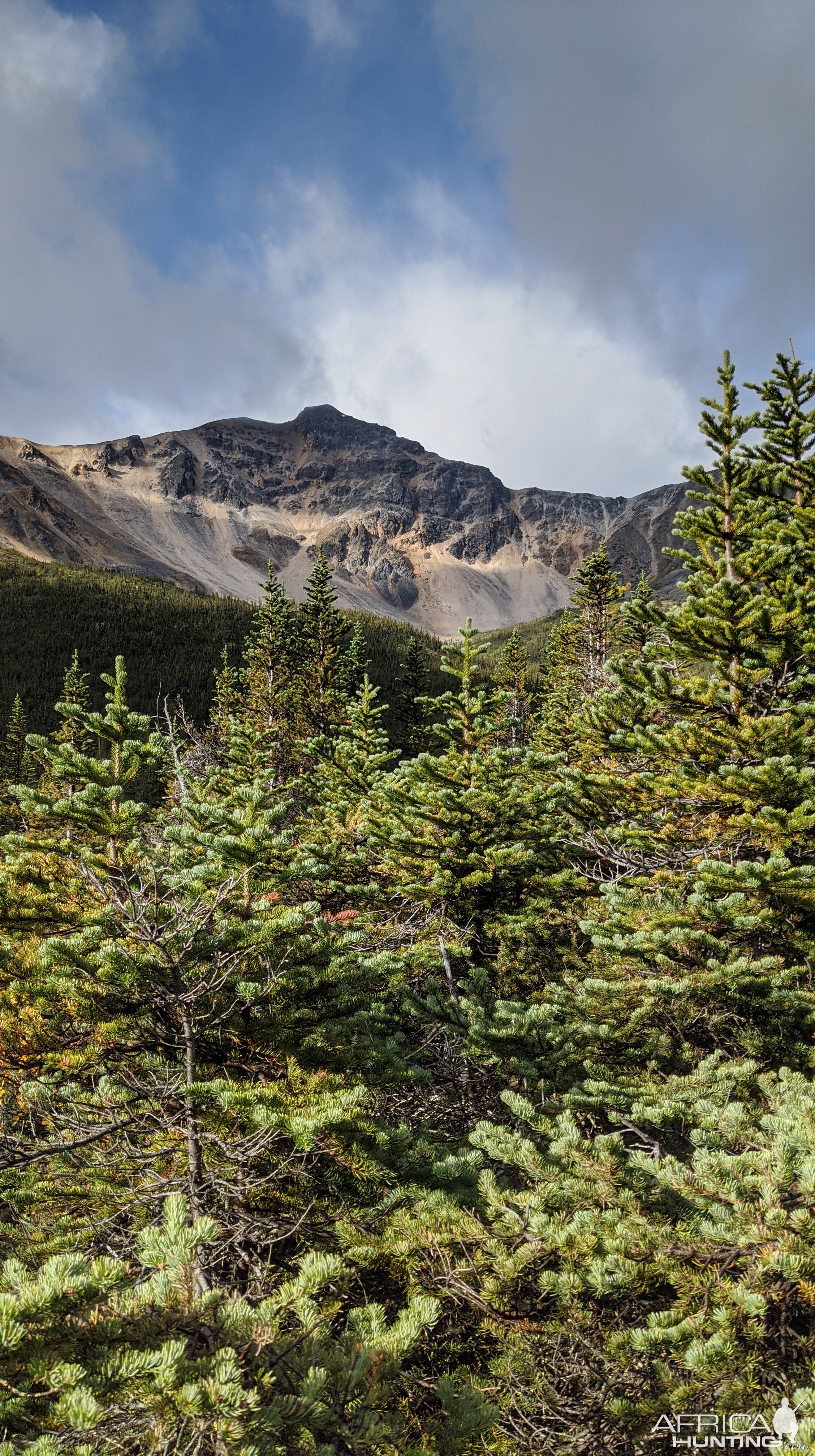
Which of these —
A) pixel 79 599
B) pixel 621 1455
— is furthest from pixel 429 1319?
pixel 79 599

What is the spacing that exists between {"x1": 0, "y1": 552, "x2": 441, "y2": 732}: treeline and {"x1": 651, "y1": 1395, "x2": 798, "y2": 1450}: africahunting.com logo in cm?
8842

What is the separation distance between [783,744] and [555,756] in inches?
128

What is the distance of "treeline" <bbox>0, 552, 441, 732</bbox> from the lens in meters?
102

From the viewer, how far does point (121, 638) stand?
115m

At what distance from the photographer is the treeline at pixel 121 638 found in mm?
101925

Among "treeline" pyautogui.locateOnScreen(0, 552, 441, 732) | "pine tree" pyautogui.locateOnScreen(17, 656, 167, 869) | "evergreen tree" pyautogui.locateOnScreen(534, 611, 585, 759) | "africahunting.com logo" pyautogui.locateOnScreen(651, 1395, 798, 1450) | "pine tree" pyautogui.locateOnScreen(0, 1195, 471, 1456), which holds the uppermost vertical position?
"treeline" pyautogui.locateOnScreen(0, 552, 441, 732)

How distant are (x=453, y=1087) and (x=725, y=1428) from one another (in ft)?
19.2

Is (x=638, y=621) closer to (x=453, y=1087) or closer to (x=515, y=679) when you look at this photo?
(x=453, y=1087)

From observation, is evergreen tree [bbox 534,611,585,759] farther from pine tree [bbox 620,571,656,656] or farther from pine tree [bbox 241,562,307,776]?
pine tree [bbox 241,562,307,776]

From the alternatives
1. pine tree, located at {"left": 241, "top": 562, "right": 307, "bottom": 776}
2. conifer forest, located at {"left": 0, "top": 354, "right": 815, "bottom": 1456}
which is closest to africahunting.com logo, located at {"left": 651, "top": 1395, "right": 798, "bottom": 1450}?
conifer forest, located at {"left": 0, "top": 354, "right": 815, "bottom": 1456}

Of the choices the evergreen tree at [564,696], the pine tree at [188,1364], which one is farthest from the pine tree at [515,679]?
the pine tree at [188,1364]

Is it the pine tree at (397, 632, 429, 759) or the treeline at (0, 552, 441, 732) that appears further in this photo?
the treeline at (0, 552, 441, 732)

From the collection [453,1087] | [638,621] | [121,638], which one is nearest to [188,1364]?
[453,1087]

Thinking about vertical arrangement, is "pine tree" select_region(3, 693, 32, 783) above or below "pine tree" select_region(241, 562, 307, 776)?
below
